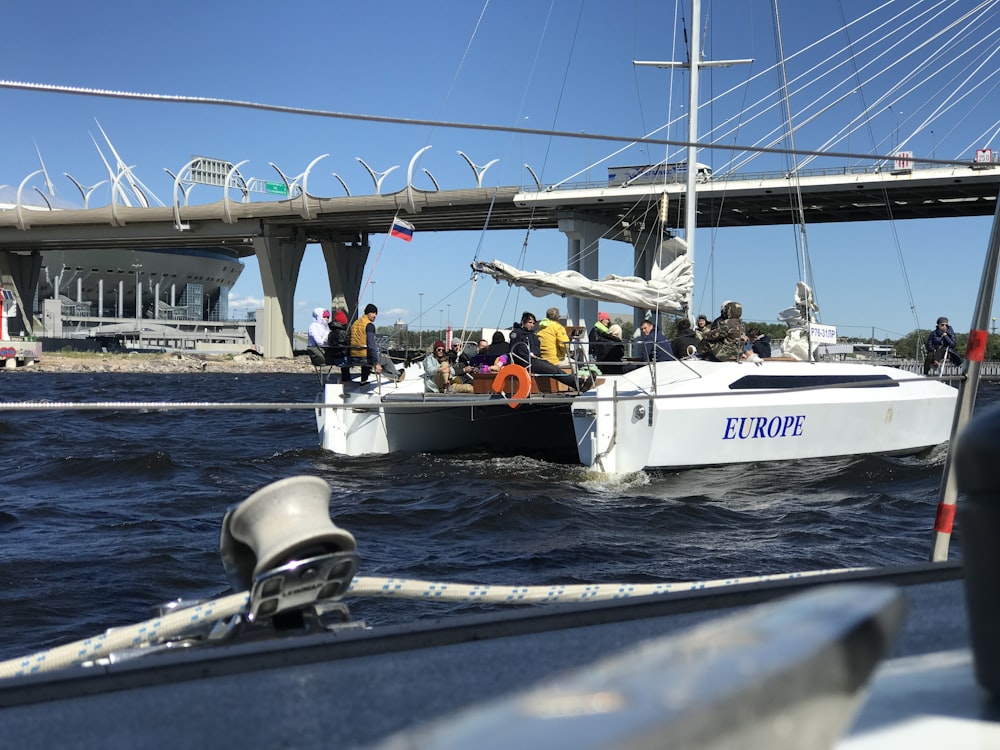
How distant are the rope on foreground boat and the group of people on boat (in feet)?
32.2

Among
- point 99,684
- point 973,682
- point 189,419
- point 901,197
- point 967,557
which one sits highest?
point 901,197

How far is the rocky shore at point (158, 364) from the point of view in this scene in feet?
185

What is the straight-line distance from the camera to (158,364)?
63.3 metres

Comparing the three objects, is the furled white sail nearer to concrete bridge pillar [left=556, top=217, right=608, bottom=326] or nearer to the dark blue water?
the dark blue water

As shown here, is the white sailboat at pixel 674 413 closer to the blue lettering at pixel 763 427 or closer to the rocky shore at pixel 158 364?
the blue lettering at pixel 763 427

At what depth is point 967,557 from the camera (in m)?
1.17

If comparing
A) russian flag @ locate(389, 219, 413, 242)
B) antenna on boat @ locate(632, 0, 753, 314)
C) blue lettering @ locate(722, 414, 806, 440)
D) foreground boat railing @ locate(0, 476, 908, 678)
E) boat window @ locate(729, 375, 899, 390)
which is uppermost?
antenna on boat @ locate(632, 0, 753, 314)

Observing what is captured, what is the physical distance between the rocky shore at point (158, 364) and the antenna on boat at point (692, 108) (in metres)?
42.5

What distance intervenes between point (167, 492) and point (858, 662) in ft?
33.8

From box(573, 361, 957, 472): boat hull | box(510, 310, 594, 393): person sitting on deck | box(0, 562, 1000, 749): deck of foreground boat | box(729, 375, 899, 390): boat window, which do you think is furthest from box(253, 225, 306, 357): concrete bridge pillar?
box(0, 562, 1000, 749): deck of foreground boat

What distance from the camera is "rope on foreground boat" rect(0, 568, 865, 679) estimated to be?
7.10 ft

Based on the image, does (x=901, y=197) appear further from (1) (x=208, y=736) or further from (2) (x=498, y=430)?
(1) (x=208, y=736)

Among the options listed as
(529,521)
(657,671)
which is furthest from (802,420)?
(657,671)

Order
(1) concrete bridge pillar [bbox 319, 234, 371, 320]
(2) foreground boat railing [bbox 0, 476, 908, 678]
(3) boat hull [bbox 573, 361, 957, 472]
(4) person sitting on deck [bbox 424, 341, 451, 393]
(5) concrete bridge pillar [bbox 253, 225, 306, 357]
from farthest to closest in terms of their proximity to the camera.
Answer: (1) concrete bridge pillar [bbox 319, 234, 371, 320], (5) concrete bridge pillar [bbox 253, 225, 306, 357], (4) person sitting on deck [bbox 424, 341, 451, 393], (3) boat hull [bbox 573, 361, 957, 472], (2) foreground boat railing [bbox 0, 476, 908, 678]
